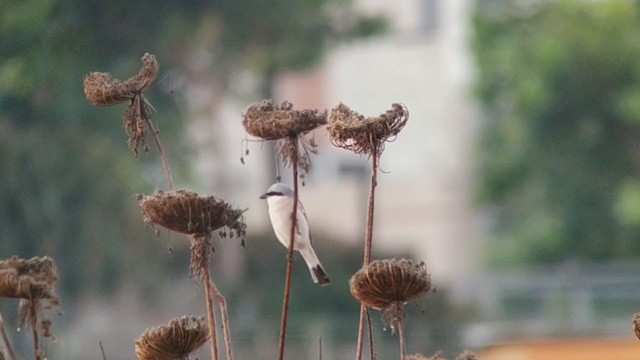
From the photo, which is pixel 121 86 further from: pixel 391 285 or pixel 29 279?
pixel 391 285

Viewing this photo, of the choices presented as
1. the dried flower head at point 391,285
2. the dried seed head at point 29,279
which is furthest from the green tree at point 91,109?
the dried flower head at point 391,285

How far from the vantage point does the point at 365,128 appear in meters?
2.23

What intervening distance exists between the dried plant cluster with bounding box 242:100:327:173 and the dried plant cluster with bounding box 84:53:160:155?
0.55 feet

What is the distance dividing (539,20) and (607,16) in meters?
0.93

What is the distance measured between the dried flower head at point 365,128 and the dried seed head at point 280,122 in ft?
0.07

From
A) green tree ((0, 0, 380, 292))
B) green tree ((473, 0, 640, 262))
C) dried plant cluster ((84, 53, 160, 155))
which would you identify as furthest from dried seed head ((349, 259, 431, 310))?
green tree ((473, 0, 640, 262))

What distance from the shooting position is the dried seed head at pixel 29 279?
233cm

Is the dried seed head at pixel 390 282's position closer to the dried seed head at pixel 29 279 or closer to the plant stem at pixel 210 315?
the plant stem at pixel 210 315

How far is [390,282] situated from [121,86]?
0.50 m

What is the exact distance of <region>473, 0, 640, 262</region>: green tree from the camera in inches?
829

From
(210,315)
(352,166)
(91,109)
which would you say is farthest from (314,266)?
(352,166)

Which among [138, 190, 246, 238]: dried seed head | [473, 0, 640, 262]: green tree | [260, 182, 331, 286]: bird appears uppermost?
[473, 0, 640, 262]: green tree

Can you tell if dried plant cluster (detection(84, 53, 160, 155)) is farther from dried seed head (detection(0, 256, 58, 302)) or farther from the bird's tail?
the bird's tail

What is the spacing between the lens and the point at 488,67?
21672 mm
